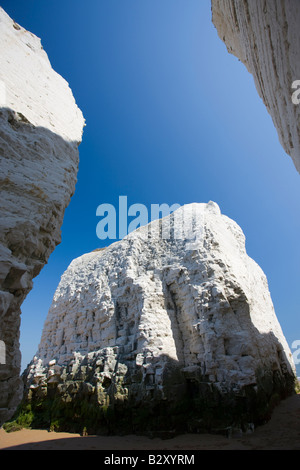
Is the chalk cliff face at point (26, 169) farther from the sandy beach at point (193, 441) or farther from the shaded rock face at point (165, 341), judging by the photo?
the shaded rock face at point (165, 341)

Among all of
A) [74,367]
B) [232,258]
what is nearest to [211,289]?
[232,258]

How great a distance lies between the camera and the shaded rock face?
31.0 ft

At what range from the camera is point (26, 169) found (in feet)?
12.0

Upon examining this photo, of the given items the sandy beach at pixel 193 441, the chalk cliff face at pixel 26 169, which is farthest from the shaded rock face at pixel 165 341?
the chalk cliff face at pixel 26 169

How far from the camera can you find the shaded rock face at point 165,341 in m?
9.44

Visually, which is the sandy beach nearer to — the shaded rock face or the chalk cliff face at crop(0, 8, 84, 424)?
the shaded rock face

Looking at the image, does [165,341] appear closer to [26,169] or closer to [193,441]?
[193,441]

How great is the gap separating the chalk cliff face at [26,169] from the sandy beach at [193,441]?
24.9 feet

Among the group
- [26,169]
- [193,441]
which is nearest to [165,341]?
[193,441]

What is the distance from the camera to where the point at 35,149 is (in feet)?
13.1

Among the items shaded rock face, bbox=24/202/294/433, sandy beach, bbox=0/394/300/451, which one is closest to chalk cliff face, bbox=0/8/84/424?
sandy beach, bbox=0/394/300/451

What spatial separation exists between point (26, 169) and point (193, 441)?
32.3ft
